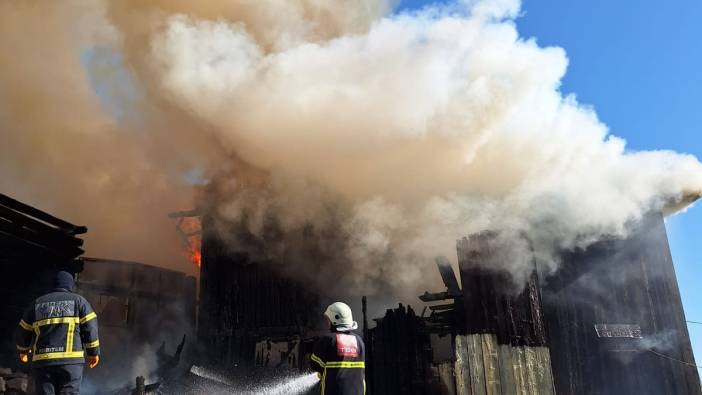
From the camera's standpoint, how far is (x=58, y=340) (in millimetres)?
5691

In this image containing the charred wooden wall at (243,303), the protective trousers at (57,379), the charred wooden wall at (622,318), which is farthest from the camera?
the charred wooden wall at (243,303)

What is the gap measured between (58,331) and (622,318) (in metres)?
9.74

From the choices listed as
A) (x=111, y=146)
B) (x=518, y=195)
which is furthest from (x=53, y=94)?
(x=518, y=195)

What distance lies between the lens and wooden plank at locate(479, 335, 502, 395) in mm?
10047

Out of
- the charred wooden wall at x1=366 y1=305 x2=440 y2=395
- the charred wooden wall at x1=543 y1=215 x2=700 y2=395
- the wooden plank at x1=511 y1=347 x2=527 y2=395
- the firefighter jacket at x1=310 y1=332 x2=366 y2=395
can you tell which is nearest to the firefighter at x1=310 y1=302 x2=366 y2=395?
the firefighter jacket at x1=310 y1=332 x2=366 y2=395

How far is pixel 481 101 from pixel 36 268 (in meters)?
8.56

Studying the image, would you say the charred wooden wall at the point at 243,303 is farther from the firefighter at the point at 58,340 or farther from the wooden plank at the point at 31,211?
the firefighter at the point at 58,340

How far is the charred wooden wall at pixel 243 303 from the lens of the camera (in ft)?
40.4

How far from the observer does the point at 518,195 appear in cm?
1089

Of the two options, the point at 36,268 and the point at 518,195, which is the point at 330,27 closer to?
the point at 518,195

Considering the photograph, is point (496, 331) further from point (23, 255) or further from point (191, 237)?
point (191, 237)

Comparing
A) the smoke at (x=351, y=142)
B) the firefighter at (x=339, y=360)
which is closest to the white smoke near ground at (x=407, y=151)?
the smoke at (x=351, y=142)

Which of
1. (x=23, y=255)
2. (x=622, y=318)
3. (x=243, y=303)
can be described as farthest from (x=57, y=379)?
(x=622, y=318)

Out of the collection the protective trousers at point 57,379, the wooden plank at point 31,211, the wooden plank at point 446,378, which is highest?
the wooden plank at point 31,211
